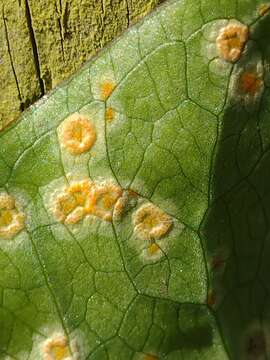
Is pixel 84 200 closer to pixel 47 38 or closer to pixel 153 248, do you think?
pixel 153 248

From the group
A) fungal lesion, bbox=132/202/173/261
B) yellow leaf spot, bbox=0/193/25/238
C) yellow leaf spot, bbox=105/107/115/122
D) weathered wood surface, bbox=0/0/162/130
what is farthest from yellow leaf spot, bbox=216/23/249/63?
yellow leaf spot, bbox=0/193/25/238

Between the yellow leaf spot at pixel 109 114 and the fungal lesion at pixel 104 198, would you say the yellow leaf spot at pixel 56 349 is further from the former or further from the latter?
the yellow leaf spot at pixel 109 114

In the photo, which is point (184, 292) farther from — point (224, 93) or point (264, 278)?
point (224, 93)

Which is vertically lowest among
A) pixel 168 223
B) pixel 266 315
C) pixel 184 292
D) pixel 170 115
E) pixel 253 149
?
pixel 266 315

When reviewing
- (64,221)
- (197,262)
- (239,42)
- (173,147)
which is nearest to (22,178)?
(64,221)

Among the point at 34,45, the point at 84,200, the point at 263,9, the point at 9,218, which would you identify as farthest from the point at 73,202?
the point at 263,9

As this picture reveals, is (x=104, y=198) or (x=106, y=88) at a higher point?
(x=106, y=88)
